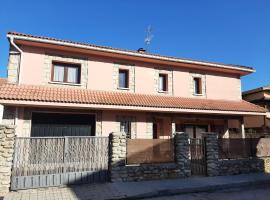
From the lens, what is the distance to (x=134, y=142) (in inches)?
364

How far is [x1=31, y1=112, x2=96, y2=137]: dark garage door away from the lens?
39.1 feet

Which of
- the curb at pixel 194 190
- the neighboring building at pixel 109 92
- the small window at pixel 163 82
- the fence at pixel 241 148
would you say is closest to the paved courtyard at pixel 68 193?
the curb at pixel 194 190

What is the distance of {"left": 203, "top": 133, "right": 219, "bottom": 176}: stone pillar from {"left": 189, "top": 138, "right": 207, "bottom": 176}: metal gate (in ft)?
0.64

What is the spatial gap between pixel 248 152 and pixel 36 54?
1167 centimetres

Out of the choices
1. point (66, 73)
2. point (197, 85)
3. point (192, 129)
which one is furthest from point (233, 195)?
point (66, 73)

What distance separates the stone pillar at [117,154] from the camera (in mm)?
8710

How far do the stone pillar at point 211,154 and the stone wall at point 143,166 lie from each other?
1046 mm

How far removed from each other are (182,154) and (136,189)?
2781mm

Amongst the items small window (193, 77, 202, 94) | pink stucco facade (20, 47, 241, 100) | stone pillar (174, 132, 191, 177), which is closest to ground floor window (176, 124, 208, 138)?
pink stucco facade (20, 47, 241, 100)

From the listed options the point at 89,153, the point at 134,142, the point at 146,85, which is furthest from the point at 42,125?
the point at 146,85

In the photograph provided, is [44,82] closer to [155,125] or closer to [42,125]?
[42,125]

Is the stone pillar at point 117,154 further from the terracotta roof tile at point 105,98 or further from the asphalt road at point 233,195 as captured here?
the terracotta roof tile at point 105,98

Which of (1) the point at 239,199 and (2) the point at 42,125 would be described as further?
(2) the point at 42,125

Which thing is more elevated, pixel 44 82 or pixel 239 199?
pixel 44 82
